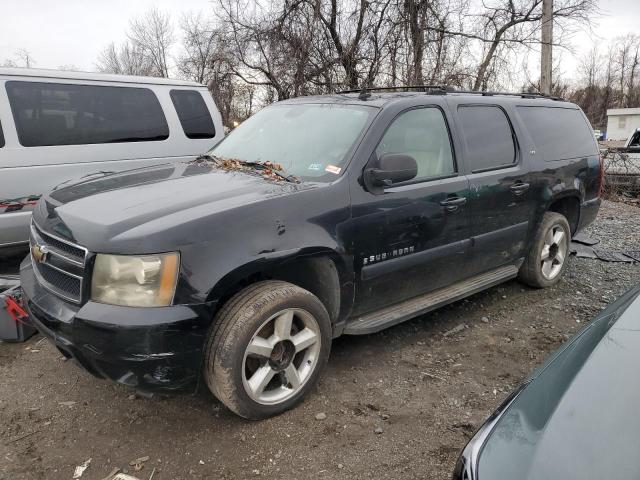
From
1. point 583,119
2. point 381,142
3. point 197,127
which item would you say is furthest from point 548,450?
point 197,127

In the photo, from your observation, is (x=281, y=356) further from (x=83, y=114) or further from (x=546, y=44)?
(x=546, y=44)

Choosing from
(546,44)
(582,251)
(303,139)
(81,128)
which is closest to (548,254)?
(582,251)

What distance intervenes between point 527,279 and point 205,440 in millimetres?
3477

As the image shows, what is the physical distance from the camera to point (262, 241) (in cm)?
267

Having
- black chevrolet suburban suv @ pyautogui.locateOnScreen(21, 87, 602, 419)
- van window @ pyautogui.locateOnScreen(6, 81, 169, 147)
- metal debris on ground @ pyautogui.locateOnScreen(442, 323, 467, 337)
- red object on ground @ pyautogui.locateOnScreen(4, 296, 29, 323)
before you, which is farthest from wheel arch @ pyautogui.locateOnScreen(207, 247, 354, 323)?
van window @ pyautogui.locateOnScreen(6, 81, 169, 147)

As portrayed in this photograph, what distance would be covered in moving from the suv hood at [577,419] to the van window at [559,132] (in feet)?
9.40

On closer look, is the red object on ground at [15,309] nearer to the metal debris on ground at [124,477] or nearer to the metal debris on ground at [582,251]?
the metal debris on ground at [124,477]

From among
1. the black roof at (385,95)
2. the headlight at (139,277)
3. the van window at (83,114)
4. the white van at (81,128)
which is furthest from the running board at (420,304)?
the van window at (83,114)

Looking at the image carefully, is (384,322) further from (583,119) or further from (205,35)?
(205,35)

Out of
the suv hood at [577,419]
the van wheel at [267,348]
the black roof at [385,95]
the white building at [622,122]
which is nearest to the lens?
the suv hood at [577,419]

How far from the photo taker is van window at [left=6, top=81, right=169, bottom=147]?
4.95 metres

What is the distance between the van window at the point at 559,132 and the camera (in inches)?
180

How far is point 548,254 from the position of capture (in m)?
4.91

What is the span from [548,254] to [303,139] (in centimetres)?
285
